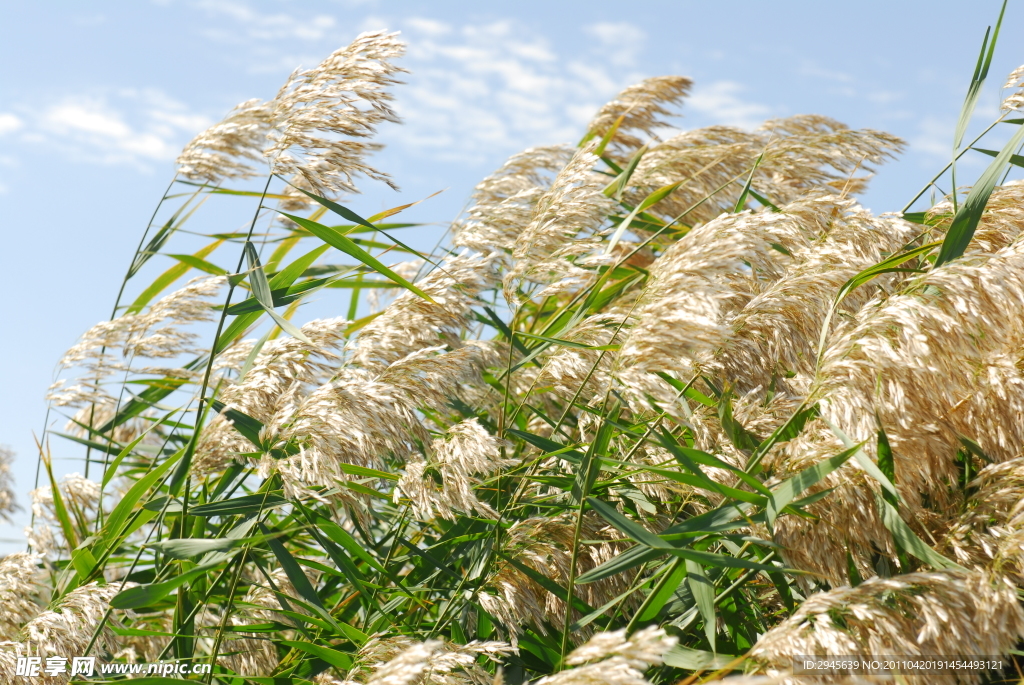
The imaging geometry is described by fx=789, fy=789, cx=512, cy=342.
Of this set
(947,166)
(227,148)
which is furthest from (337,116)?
(947,166)

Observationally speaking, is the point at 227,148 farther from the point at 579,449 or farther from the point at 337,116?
the point at 579,449

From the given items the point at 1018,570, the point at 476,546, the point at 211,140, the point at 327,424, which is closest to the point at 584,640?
the point at 476,546

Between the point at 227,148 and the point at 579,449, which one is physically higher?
the point at 227,148

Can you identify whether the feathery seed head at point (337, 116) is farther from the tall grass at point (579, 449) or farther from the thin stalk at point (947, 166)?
the thin stalk at point (947, 166)

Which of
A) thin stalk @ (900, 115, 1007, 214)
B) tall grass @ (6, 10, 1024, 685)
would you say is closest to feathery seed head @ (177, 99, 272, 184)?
tall grass @ (6, 10, 1024, 685)

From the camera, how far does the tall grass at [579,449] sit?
1499mm

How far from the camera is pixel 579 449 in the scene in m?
2.19

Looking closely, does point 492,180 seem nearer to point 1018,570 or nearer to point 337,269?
point 337,269

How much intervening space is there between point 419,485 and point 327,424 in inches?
10.5

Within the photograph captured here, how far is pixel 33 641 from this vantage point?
198 cm

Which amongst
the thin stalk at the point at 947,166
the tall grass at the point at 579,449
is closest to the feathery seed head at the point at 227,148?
the tall grass at the point at 579,449

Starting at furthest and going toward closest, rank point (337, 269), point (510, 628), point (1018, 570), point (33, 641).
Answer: point (337, 269) → point (33, 641) → point (510, 628) → point (1018, 570)

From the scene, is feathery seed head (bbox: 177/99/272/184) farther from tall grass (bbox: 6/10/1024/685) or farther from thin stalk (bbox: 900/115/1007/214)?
thin stalk (bbox: 900/115/1007/214)

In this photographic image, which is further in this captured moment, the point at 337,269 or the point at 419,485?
the point at 337,269
